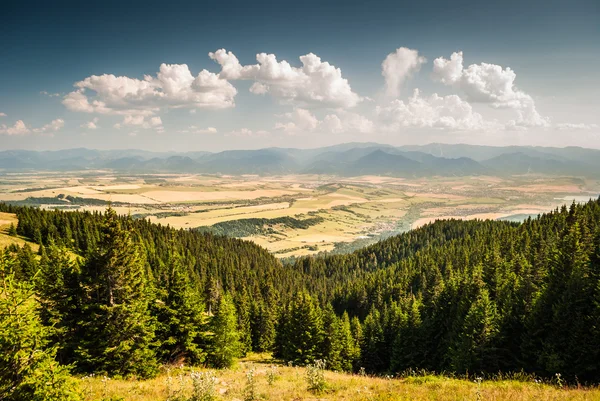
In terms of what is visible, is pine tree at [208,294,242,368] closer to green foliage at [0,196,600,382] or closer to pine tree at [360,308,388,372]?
green foliage at [0,196,600,382]

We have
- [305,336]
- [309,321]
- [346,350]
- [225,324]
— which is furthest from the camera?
[346,350]

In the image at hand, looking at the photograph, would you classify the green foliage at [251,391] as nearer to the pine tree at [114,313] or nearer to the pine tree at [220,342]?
the pine tree at [114,313]

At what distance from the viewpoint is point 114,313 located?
26719 mm

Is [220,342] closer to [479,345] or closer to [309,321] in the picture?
[309,321]

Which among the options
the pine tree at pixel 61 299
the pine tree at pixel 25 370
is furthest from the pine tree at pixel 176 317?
the pine tree at pixel 25 370

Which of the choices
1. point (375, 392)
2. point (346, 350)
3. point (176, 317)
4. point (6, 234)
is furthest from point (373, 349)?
point (6, 234)

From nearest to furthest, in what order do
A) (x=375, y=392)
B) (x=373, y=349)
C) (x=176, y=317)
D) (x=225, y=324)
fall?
(x=375, y=392) < (x=176, y=317) < (x=225, y=324) < (x=373, y=349)

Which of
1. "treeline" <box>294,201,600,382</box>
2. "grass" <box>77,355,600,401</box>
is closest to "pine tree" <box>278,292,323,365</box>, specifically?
"treeline" <box>294,201,600,382</box>

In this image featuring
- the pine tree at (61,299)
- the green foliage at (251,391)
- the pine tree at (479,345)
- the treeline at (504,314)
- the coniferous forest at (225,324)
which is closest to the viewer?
the coniferous forest at (225,324)

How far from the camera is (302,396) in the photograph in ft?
58.3

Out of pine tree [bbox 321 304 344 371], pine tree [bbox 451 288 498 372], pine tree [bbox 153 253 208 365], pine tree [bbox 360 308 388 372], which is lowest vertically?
pine tree [bbox 360 308 388 372]

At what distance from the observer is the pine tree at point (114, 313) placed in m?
26.0

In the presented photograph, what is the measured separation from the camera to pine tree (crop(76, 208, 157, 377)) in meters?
26.0

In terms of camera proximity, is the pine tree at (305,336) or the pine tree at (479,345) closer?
the pine tree at (479,345)
